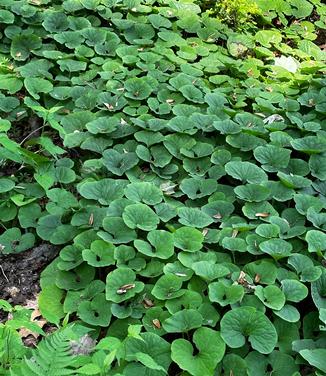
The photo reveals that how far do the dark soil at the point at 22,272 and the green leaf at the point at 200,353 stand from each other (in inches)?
36.2

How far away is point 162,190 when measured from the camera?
3213mm

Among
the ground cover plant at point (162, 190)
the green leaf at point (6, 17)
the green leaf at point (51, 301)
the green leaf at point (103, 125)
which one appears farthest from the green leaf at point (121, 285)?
the green leaf at point (6, 17)

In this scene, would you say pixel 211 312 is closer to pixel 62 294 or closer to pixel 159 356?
pixel 159 356

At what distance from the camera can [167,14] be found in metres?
4.75

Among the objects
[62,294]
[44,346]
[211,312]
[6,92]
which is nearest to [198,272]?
[211,312]

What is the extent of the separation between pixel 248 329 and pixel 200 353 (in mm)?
238

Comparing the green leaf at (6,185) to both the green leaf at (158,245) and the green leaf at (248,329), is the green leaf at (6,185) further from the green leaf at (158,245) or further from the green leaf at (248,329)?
the green leaf at (248,329)

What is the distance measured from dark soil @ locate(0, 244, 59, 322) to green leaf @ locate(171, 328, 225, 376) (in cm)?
92

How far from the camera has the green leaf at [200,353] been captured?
7.48ft

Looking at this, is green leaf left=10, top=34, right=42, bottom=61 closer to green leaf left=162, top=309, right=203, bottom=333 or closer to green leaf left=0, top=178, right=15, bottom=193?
green leaf left=0, top=178, right=15, bottom=193

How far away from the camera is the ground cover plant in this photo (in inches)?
94.8

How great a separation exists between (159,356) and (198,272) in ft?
1.45

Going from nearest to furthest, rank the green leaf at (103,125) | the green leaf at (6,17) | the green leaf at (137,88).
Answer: the green leaf at (103,125) < the green leaf at (137,88) < the green leaf at (6,17)

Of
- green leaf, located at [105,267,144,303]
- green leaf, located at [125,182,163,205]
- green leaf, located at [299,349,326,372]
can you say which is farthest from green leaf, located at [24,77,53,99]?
green leaf, located at [299,349,326,372]
